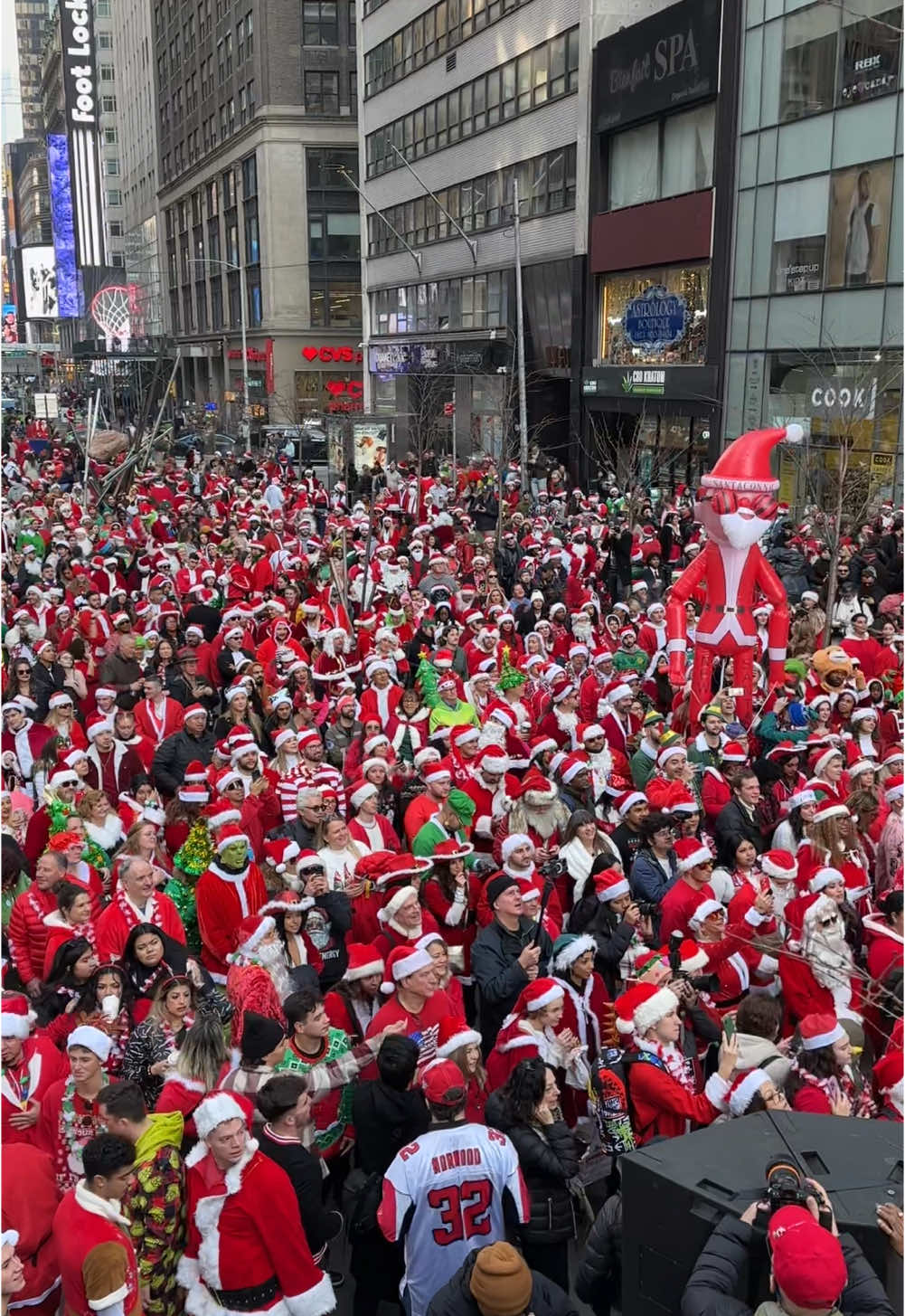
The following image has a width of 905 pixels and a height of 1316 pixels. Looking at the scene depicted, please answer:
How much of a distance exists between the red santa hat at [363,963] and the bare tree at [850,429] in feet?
43.7

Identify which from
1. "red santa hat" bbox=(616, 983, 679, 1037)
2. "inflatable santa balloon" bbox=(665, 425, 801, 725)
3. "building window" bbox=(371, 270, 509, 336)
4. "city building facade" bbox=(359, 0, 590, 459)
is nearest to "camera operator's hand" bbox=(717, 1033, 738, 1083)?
"red santa hat" bbox=(616, 983, 679, 1037)

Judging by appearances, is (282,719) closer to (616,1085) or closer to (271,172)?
(616,1085)

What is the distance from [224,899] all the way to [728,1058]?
2.93 m

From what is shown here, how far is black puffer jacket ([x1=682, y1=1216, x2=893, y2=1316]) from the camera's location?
338 cm

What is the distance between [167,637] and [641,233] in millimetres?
22643

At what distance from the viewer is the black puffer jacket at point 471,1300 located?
143 inches

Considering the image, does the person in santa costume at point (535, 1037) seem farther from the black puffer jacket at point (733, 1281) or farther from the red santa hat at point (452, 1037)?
the black puffer jacket at point (733, 1281)

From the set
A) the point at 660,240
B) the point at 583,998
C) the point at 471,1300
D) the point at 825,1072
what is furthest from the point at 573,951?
the point at 660,240

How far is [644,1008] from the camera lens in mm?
4816

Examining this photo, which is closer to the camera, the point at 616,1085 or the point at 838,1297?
the point at 838,1297

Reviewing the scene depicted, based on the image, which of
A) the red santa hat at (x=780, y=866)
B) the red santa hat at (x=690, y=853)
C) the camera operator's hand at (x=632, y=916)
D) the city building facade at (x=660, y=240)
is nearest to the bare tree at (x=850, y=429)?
the city building facade at (x=660, y=240)

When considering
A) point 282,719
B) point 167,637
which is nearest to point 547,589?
point 167,637

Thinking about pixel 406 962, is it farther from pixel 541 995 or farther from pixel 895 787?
pixel 895 787

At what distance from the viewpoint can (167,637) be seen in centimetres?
1220
